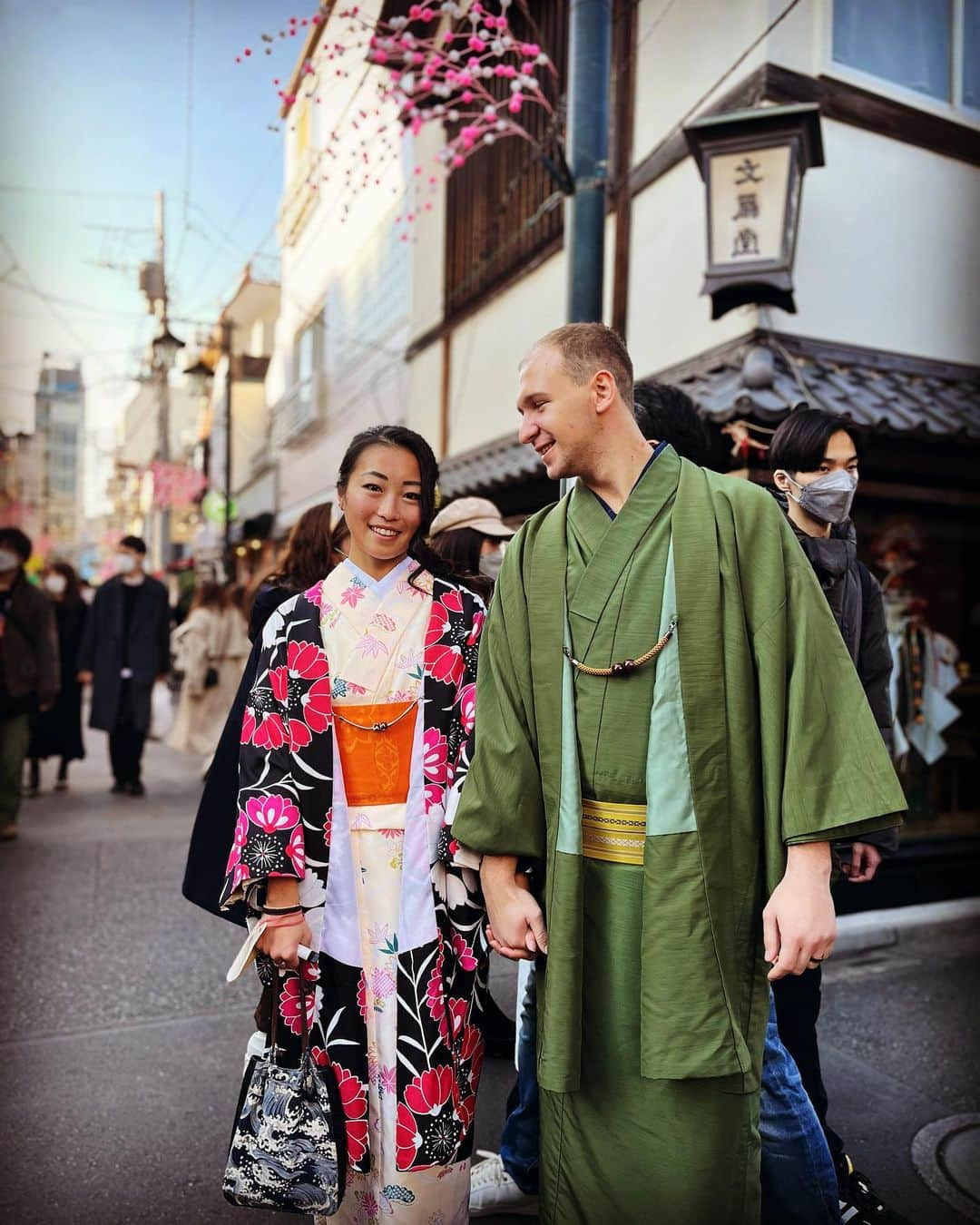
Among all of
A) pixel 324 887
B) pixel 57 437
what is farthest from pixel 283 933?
pixel 57 437

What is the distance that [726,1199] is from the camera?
1.73m

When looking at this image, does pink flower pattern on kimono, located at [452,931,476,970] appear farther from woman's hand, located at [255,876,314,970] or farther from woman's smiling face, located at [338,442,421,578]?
woman's smiling face, located at [338,442,421,578]

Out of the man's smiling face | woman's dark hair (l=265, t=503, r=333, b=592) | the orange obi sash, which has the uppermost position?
the man's smiling face

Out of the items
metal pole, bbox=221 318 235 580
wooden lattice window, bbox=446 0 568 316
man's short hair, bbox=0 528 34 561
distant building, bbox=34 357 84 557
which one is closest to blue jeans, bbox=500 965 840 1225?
distant building, bbox=34 357 84 557

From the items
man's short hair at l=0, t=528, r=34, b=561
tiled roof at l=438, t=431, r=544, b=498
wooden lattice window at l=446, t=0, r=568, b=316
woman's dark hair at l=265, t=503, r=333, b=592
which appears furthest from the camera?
wooden lattice window at l=446, t=0, r=568, b=316

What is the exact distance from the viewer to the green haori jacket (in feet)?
5.43

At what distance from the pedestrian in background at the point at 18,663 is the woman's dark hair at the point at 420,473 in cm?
461

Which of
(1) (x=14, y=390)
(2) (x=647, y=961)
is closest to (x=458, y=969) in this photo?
(2) (x=647, y=961)

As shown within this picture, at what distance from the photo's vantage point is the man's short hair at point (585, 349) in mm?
1799

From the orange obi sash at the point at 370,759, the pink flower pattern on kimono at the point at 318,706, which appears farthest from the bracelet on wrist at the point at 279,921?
the pink flower pattern on kimono at the point at 318,706

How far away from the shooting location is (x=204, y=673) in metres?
8.66

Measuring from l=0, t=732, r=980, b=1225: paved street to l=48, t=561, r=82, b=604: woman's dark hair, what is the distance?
353 cm

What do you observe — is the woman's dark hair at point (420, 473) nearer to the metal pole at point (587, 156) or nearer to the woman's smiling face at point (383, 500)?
the woman's smiling face at point (383, 500)

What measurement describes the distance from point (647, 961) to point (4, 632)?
225 inches
